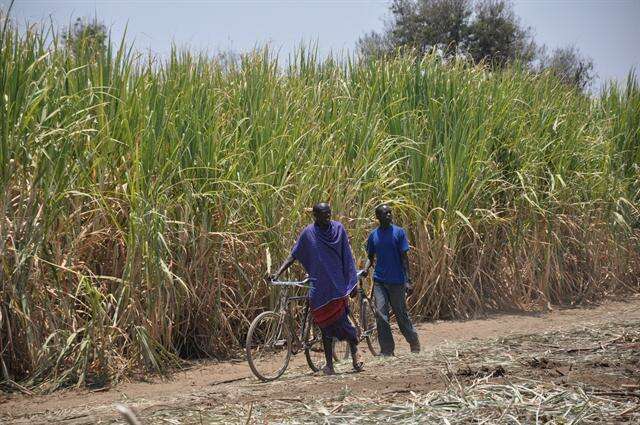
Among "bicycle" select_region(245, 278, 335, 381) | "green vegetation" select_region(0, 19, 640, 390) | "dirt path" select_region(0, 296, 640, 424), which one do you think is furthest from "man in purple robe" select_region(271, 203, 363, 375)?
"green vegetation" select_region(0, 19, 640, 390)

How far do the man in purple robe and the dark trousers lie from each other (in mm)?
928

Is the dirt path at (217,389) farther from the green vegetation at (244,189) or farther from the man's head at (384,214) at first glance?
the man's head at (384,214)

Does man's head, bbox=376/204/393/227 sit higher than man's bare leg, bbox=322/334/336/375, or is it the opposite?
man's head, bbox=376/204/393/227

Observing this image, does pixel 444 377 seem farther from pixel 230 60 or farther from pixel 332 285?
pixel 230 60

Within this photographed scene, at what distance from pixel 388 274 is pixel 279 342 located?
1.36m

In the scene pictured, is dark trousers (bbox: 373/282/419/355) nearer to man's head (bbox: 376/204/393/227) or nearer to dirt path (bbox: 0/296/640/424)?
dirt path (bbox: 0/296/640/424)

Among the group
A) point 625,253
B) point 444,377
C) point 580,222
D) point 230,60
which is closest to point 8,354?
point 444,377

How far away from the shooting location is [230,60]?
34.1 feet

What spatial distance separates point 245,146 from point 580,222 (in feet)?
18.1

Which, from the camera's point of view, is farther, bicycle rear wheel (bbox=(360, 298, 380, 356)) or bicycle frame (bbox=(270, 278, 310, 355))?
bicycle rear wheel (bbox=(360, 298, 380, 356))

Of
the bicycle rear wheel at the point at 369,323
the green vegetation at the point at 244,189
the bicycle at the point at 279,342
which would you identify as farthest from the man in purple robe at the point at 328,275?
the green vegetation at the point at 244,189

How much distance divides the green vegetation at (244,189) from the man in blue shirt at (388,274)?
37.5 inches

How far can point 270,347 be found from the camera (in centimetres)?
798

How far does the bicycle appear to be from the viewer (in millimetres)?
7508
